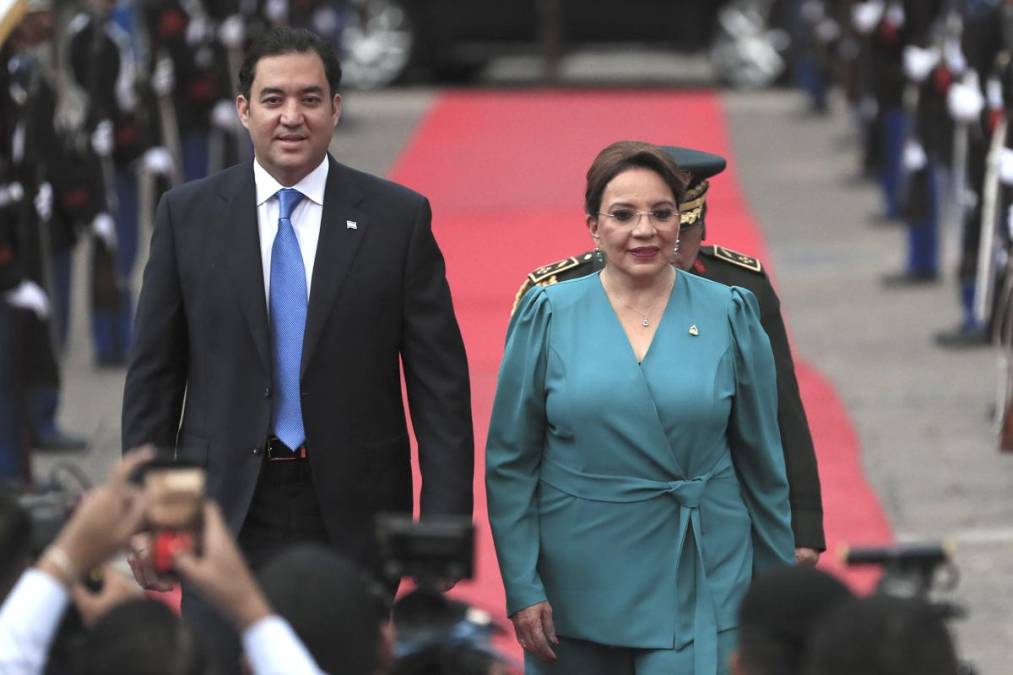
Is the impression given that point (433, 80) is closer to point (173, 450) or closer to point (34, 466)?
point (34, 466)

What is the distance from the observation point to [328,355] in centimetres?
488

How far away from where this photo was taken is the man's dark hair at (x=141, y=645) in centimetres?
304

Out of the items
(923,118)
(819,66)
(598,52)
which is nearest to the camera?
(923,118)

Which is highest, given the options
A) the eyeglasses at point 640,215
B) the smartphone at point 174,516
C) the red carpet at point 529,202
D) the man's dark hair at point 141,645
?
the smartphone at point 174,516

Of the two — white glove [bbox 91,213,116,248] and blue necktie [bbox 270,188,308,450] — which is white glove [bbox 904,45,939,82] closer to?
white glove [bbox 91,213,116,248]

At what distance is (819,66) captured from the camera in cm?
2303

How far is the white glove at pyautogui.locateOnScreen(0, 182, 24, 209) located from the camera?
8.71 meters

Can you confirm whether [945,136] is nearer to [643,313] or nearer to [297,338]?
[643,313]

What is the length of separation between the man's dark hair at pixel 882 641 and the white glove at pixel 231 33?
12636 millimetres

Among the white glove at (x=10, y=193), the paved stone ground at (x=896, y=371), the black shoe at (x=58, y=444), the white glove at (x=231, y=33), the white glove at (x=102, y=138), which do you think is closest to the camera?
the paved stone ground at (x=896, y=371)

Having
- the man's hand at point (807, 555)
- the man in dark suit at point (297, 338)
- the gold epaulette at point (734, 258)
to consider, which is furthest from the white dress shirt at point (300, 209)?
the man's hand at point (807, 555)

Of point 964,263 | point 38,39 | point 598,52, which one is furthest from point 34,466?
point 598,52

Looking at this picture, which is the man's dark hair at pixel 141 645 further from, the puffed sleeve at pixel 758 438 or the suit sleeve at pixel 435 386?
the puffed sleeve at pixel 758 438

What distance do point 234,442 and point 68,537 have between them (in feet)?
5.22
